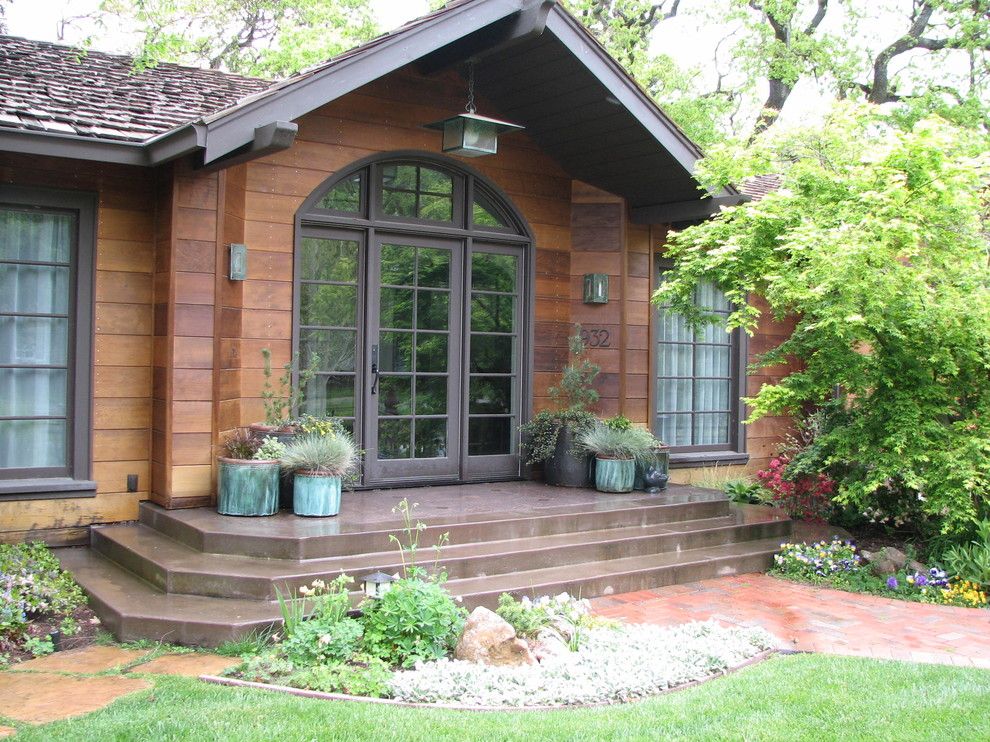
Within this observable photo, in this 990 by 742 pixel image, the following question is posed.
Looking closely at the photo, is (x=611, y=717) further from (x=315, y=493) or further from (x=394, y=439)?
(x=394, y=439)

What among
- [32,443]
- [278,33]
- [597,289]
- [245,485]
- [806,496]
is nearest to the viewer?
[245,485]

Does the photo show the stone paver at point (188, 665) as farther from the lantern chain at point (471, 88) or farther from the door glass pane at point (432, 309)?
the lantern chain at point (471, 88)

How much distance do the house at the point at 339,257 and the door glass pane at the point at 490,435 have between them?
0.09 ft

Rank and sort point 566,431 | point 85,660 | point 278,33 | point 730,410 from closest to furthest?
1. point 85,660
2. point 566,431
3. point 730,410
4. point 278,33

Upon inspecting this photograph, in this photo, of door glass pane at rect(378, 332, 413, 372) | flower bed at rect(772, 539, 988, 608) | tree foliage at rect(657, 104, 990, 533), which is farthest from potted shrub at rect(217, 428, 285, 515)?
flower bed at rect(772, 539, 988, 608)

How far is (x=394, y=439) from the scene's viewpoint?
7488mm

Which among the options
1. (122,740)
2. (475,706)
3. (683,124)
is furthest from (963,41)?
(122,740)

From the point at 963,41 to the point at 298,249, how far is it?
13.1 meters

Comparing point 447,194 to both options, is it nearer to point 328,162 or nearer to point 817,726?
point 328,162

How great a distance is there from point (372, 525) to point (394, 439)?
165cm

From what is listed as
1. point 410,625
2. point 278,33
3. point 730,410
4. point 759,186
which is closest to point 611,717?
point 410,625

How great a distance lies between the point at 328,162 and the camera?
23.4ft

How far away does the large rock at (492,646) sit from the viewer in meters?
4.37

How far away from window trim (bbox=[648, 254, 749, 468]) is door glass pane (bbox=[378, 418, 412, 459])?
239 centimetres
